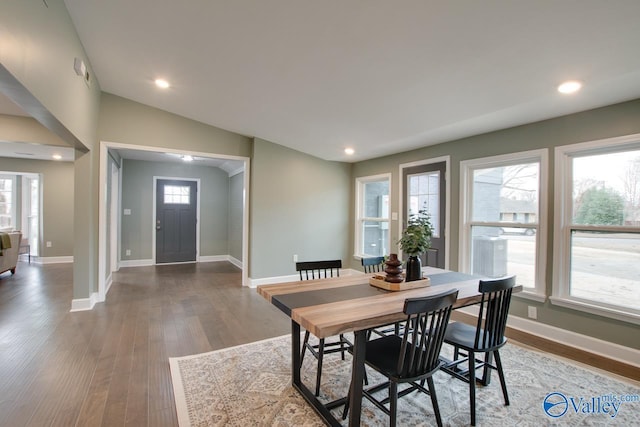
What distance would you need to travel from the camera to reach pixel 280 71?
9.55 ft

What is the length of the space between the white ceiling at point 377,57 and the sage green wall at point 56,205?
460 cm

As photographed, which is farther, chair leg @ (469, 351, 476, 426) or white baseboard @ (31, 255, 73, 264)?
white baseboard @ (31, 255, 73, 264)

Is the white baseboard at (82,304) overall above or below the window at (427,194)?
below

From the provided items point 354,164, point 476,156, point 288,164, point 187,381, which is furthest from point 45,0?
point 354,164

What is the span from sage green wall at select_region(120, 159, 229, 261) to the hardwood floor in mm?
1543

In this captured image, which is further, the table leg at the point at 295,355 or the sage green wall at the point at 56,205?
the sage green wall at the point at 56,205

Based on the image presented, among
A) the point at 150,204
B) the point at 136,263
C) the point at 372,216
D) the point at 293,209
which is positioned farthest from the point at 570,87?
the point at 136,263

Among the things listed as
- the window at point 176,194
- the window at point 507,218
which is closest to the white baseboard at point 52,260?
the window at point 176,194

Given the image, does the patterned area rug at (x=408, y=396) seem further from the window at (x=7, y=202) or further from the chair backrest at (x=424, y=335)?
the window at (x=7, y=202)

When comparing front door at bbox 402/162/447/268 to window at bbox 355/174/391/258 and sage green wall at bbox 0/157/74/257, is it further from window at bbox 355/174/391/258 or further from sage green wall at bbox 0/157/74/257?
sage green wall at bbox 0/157/74/257

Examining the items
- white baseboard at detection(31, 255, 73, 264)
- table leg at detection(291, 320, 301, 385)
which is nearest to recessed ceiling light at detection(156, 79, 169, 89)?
table leg at detection(291, 320, 301, 385)

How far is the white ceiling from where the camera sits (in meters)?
1.89

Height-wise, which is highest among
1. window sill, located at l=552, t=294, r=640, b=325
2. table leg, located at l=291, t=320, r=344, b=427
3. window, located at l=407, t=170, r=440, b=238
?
window, located at l=407, t=170, r=440, b=238

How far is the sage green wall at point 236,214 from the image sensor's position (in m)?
6.89
